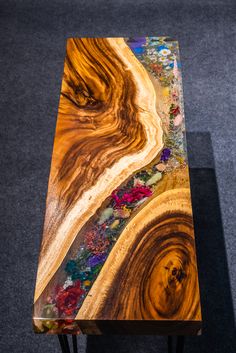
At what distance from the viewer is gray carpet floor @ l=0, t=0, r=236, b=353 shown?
5.36 feet

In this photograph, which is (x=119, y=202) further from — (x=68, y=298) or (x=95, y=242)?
(x=68, y=298)

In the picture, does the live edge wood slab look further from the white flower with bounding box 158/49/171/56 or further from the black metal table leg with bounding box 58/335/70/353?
the black metal table leg with bounding box 58/335/70/353

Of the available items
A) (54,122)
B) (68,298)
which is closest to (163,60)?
(54,122)

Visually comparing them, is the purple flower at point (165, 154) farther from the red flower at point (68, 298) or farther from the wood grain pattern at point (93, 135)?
the red flower at point (68, 298)

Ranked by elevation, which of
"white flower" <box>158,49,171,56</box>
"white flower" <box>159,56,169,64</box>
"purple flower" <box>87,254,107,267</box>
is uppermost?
"white flower" <box>158,49,171,56</box>

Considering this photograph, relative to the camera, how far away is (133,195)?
1.37m

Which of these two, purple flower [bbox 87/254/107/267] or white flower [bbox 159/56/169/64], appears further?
white flower [bbox 159/56/169/64]

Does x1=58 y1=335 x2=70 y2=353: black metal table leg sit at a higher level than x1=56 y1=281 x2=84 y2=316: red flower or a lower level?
lower

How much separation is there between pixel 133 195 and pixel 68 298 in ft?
1.09

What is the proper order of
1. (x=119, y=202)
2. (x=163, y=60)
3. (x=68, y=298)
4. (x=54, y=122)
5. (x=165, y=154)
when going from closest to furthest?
(x=68, y=298) → (x=119, y=202) → (x=165, y=154) → (x=163, y=60) → (x=54, y=122)

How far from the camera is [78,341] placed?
62.5 inches

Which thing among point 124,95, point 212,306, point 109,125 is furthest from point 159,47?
point 212,306

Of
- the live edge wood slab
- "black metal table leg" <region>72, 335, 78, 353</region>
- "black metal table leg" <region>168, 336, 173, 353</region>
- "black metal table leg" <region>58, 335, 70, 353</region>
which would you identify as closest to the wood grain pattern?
the live edge wood slab

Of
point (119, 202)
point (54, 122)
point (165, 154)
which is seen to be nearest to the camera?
point (119, 202)
